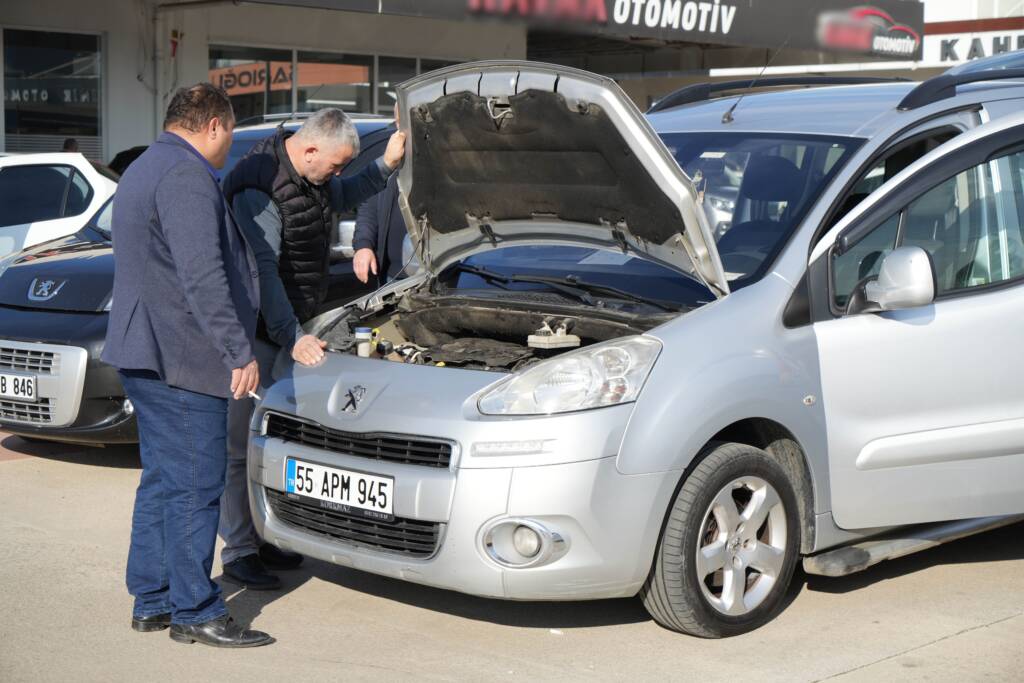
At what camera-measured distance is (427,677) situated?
416 cm

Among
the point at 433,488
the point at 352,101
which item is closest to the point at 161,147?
the point at 433,488

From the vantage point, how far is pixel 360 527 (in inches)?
176

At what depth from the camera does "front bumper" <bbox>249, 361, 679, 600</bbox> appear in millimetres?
4082

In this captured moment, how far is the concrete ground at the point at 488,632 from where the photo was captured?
166 inches

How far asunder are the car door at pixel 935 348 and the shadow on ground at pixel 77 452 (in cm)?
391

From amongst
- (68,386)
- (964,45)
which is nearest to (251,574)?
(68,386)

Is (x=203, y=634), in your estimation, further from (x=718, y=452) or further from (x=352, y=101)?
(x=352, y=101)

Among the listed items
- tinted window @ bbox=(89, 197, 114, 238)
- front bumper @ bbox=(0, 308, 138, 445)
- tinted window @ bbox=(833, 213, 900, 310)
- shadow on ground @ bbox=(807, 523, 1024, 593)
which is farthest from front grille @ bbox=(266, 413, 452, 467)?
tinted window @ bbox=(89, 197, 114, 238)

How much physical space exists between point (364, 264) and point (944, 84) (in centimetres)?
270

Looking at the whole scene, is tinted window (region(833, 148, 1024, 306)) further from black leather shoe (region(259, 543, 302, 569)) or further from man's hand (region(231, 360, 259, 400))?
black leather shoe (region(259, 543, 302, 569))

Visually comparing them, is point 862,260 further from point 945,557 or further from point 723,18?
point 723,18

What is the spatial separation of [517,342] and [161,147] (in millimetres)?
1545

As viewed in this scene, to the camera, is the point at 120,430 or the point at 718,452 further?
the point at 120,430

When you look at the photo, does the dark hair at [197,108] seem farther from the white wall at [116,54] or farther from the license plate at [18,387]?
the white wall at [116,54]
